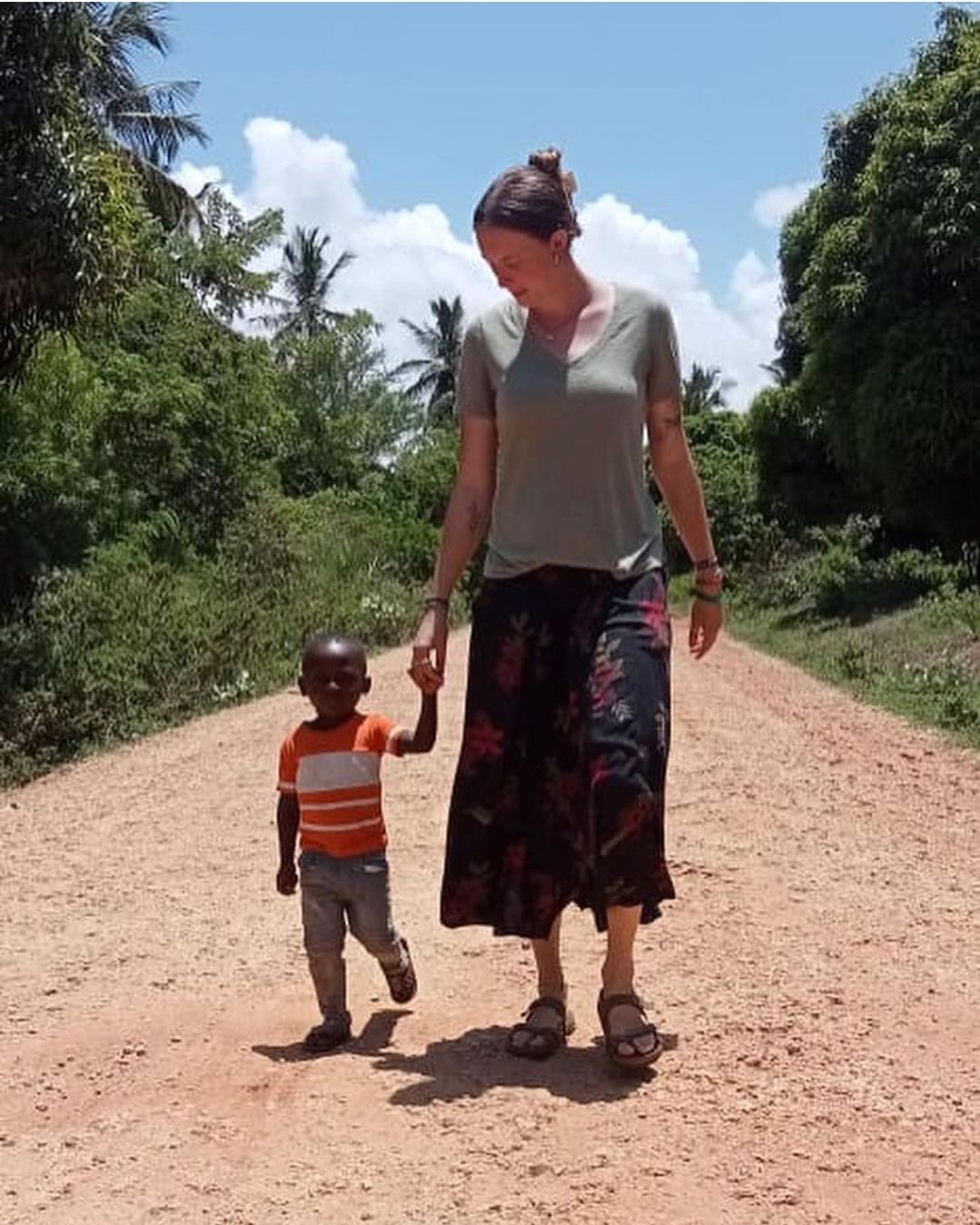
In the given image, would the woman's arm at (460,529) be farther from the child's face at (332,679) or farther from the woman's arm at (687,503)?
the woman's arm at (687,503)

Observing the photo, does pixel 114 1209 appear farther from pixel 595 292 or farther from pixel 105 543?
pixel 105 543

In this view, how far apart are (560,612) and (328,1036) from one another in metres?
1.17

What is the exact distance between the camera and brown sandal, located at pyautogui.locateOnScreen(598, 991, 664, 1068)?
329 centimetres

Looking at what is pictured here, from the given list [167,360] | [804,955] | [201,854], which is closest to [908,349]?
[167,360]

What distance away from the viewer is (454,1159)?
292cm

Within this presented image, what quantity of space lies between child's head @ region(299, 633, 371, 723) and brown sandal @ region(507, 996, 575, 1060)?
0.84 m

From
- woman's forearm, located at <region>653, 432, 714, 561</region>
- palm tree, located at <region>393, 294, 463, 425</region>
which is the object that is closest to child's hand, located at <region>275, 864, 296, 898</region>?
woman's forearm, located at <region>653, 432, 714, 561</region>

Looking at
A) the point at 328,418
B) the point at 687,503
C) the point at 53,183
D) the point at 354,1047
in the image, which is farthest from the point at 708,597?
the point at 328,418

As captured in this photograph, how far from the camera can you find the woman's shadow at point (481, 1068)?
10.7 ft

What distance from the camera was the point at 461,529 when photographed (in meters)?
3.58

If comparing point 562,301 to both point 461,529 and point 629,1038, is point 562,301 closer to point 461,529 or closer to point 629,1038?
point 461,529

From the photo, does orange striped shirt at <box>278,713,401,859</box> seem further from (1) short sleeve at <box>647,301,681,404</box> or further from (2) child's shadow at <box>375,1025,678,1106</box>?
(1) short sleeve at <box>647,301,681,404</box>

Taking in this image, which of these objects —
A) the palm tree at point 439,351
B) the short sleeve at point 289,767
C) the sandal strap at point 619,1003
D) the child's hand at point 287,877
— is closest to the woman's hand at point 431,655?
the short sleeve at point 289,767

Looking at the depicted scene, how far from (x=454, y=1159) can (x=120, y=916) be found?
301cm
